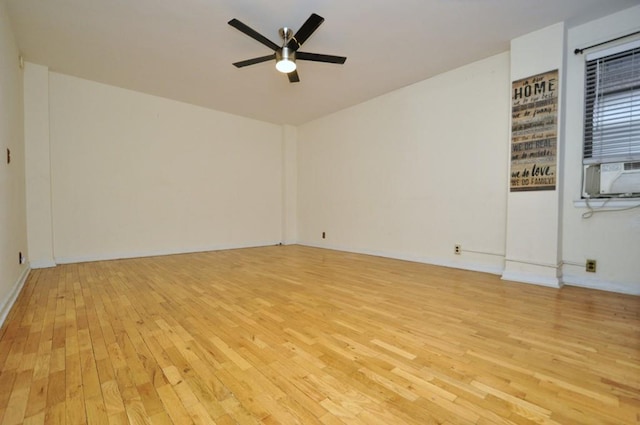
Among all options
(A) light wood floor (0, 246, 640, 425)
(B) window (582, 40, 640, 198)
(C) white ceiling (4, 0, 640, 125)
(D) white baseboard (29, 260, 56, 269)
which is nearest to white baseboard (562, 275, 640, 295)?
(A) light wood floor (0, 246, 640, 425)

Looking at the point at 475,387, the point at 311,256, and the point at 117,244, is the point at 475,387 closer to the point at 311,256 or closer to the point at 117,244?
the point at 311,256

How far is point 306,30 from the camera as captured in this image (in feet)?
8.25

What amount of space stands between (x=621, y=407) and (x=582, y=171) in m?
2.65

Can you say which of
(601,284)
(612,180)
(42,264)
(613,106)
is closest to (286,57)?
(613,106)

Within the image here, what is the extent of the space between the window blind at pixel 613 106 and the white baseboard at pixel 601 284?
4.01 ft

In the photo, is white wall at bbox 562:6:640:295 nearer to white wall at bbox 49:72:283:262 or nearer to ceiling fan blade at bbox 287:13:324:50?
ceiling fan blade at bbox 287:13:324:50

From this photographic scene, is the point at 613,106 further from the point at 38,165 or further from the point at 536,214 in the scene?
the point at 38,165

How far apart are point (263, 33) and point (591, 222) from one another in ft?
13.2

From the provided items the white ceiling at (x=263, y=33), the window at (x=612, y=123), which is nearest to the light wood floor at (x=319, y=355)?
the window at (x=612, y=123)

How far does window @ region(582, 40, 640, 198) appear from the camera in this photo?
2.70m

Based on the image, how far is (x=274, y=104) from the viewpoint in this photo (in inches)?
204

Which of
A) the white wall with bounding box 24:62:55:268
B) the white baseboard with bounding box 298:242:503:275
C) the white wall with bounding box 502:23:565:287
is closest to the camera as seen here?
the white wall with bounding box 502:23:565:287

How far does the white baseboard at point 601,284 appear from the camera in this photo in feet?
8.78

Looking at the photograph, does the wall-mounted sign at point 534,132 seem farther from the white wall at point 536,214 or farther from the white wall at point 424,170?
the white wall at point 424,170
